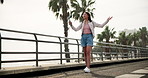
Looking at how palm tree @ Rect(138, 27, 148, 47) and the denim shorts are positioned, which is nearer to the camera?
the denim shorts

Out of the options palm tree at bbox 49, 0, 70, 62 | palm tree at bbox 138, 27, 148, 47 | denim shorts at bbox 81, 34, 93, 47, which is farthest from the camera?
palm tree at bbox 138, 27, 148, 47

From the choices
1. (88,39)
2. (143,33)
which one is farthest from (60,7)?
(143,33)

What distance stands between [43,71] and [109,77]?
211 cm

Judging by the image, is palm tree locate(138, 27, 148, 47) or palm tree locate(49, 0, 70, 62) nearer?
palm tree locate(49, 0, 70, 62)

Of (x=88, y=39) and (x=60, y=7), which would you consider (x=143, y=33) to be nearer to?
(x=60, y=7)

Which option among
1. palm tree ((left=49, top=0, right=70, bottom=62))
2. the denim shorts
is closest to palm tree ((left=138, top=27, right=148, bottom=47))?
palm tree ((left=49, top=0, right=70, bottom=62))

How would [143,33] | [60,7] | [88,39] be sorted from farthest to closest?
[143,33]
[60,7]
[88,39]

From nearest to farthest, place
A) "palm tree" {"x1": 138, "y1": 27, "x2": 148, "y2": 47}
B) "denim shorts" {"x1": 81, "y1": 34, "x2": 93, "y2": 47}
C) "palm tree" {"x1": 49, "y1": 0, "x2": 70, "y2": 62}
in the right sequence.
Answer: "denim shorts" {"x1": 81, "y1": 34, "x2": 93, "y2": 47} → "palm tree" {"x1": 49, "y1": 0, "x2": 70, "y2": 62} → "palm tree" {"x1": 138, "y1": 27, "x2": 148, "y2": 47}

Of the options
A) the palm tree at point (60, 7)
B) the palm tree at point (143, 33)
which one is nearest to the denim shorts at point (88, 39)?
the palm tree at point (60, 7)

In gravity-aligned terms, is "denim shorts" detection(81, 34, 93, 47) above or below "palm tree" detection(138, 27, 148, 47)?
below

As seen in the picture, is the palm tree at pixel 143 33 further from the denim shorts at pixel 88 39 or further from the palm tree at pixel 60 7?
the denim shorts at pixel 88 39

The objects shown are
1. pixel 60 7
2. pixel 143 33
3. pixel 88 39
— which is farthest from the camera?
pixel 143 33

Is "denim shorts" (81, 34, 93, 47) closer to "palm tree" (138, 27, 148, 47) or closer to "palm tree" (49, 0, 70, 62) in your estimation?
"palm tree" (49, 0, 70, 62)

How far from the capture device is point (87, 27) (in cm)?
770
